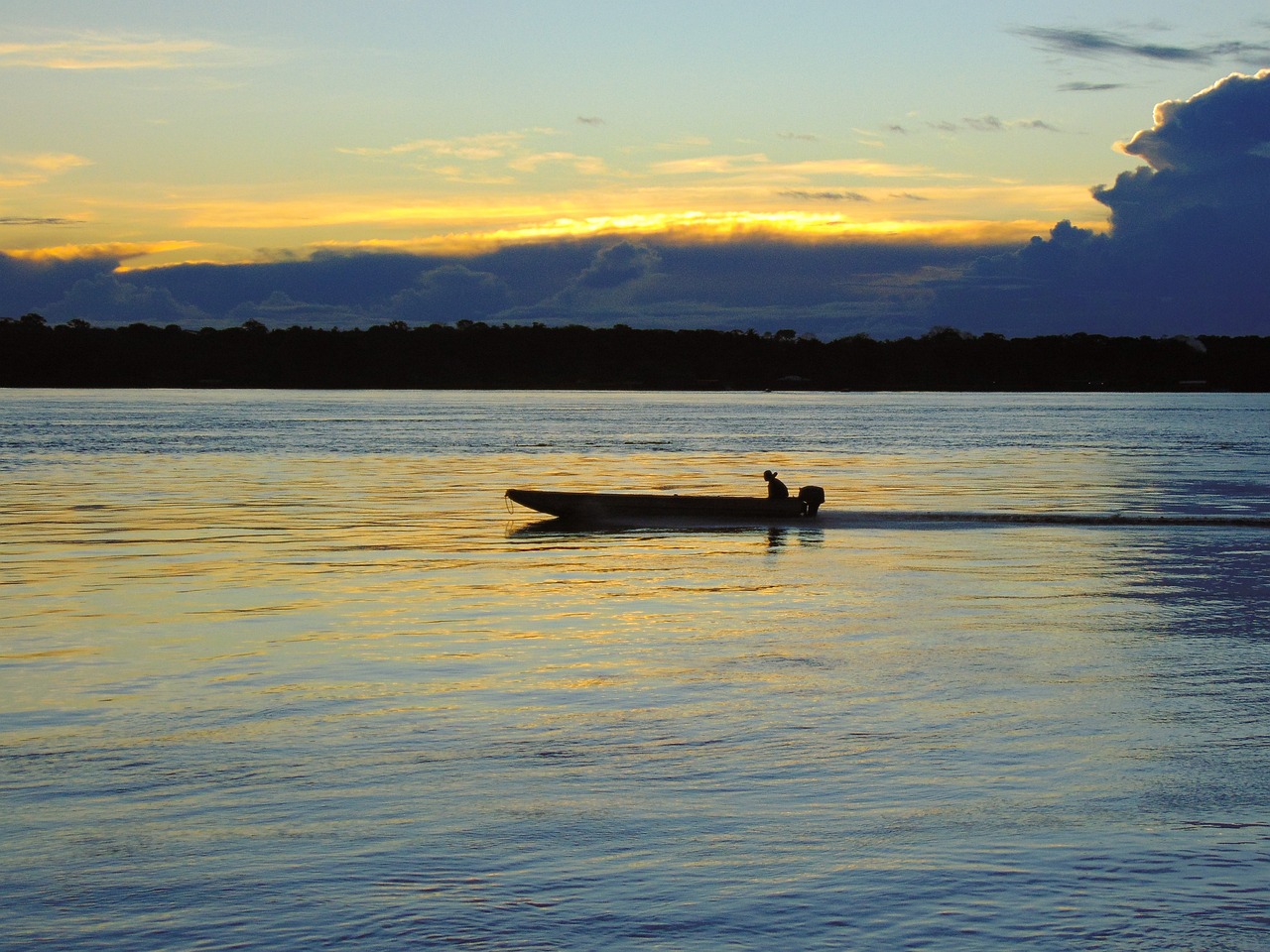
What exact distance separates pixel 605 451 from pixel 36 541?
5247cm

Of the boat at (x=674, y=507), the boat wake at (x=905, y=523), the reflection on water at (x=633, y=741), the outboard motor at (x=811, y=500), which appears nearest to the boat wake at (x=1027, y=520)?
the boat wake at (x=905, y=523)

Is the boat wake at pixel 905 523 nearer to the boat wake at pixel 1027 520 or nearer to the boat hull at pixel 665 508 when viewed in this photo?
the boat wake at pixel 1027 520

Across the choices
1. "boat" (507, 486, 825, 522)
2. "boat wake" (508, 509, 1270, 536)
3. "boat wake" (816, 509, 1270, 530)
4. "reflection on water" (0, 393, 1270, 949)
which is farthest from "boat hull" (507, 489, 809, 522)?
"reflection on water" (0, 393, 1270, 949)

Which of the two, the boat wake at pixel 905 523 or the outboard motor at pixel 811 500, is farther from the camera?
the outboard motor at pixel 811 500

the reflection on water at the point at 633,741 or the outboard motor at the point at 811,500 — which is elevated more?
the outboard motor at the point at 811,500

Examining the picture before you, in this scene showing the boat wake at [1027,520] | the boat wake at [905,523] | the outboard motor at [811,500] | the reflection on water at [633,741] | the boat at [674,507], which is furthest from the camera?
the outboard motor at [811,500]

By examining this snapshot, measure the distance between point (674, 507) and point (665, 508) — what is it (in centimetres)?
28

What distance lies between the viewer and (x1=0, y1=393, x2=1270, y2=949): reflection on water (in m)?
8.98

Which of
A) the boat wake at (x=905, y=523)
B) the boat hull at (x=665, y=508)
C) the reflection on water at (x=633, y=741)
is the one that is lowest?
the reflection on water at (x=633, y=741)

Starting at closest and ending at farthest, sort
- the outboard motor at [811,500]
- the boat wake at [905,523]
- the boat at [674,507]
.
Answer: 1. the boat wake at [905,523]
2. the boat at [674,507]
3. the outboard motor at [811,500]

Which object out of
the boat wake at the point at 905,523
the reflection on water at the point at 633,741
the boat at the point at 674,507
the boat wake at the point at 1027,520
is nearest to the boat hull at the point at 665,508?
the boat at the point at 674,507

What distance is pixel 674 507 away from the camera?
3616cm

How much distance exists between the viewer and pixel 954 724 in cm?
1385

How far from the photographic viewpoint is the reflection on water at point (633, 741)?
898 cm
